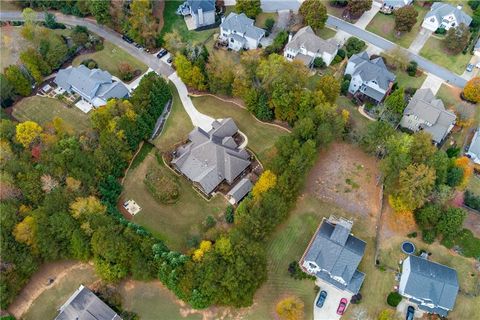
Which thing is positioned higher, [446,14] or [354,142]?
[446,14]

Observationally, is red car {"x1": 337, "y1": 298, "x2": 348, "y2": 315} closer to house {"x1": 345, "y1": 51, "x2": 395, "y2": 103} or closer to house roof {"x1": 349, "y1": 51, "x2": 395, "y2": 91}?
house {"x1": 345, "y1": 51, "x2": 395, "y2": 103}

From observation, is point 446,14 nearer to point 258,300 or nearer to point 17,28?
point 258,300

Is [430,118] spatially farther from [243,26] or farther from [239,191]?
[243,26]

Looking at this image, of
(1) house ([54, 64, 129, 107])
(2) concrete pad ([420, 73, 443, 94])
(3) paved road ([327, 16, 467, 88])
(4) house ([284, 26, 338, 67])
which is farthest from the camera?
(3) paved road ([327, 16, 467, 88])

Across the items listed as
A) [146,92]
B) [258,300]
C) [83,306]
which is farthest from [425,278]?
[146,92]

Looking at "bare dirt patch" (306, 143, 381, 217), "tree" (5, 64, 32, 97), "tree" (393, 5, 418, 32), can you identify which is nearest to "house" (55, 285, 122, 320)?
"bare dirt patch" (306, 143, 381, 217)

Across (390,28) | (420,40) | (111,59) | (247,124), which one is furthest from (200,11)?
(420,40)
